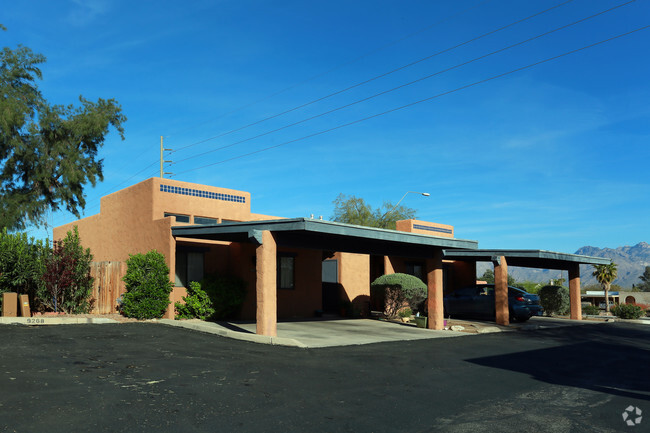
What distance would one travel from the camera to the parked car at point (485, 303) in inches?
941

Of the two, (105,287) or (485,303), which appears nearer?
(105,287)

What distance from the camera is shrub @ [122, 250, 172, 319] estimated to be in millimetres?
17391

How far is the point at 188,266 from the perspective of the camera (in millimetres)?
19281

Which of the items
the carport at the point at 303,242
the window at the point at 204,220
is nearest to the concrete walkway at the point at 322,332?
the carport at the point at 303,242

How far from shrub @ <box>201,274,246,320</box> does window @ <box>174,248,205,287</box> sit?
67 cm

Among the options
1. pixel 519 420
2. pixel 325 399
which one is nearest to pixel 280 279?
pixel 325 399

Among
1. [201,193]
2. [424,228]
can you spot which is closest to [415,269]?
[424,228]

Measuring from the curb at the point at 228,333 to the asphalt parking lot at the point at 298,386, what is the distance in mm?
534

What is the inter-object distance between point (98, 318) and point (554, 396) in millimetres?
13736

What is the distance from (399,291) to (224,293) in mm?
8087

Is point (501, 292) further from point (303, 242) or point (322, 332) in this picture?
point (303, 242)

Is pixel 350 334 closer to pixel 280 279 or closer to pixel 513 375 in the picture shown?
pixel 280 279

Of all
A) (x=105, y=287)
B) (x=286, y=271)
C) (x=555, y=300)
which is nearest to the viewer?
(x=105, y=287)

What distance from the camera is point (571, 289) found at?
28.3 meters
